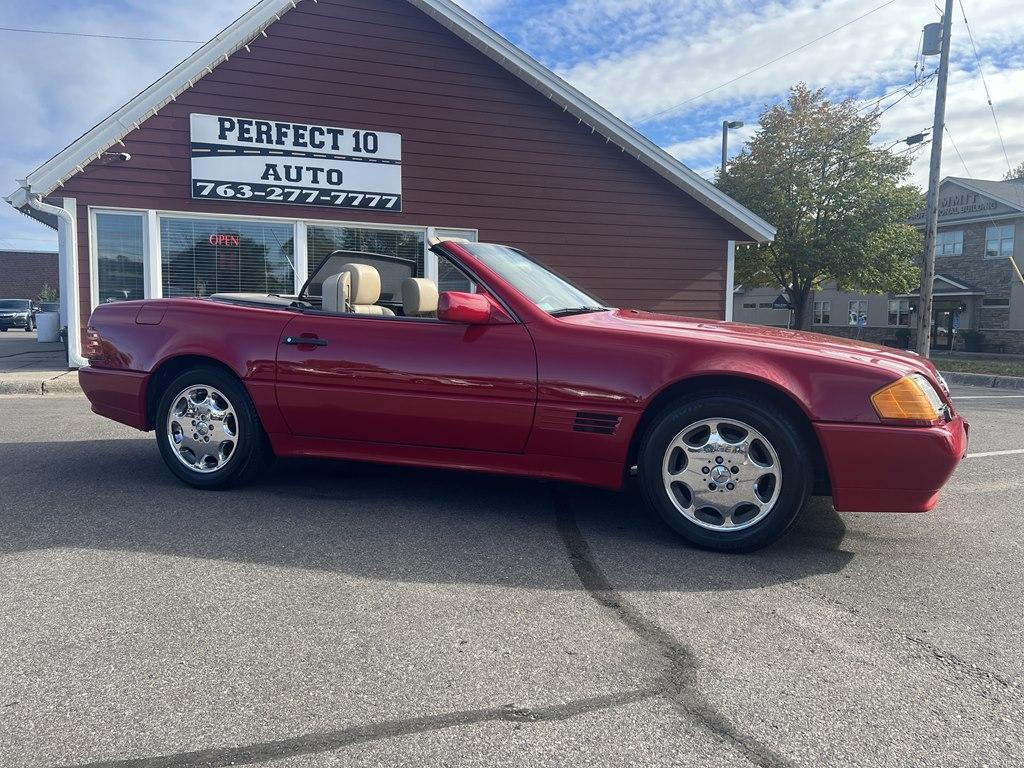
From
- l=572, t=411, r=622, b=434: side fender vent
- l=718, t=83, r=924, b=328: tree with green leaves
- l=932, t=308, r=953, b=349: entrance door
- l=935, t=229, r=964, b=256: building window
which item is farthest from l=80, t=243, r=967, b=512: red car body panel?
l=935, t=229, r=964, b=256: building window

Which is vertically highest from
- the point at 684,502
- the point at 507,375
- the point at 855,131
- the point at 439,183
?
the point at 855,131

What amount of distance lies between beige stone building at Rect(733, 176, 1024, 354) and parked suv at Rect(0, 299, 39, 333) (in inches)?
1429

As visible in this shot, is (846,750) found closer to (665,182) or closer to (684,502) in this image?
(684,502)

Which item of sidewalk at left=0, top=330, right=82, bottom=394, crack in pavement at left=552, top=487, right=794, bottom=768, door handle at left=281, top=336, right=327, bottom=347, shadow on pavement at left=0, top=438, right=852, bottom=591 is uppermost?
door handle at left=281, top=336, right=327, bottom=347

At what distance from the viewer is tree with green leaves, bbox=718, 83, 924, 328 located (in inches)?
1050

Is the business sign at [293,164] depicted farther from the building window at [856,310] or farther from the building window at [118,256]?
the building window at [856,310]

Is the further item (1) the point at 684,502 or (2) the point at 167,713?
(1) the point at 684,502

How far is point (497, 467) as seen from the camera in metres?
3.76

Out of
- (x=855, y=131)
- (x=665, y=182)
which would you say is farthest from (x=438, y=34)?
(x=855, y=131)

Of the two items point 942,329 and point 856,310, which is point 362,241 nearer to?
point 942,329

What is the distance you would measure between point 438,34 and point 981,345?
90.1 feet

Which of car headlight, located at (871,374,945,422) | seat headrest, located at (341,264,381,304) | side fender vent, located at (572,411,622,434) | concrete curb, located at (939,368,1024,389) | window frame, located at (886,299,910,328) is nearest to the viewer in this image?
car headlight, located at (871,374,945,422)

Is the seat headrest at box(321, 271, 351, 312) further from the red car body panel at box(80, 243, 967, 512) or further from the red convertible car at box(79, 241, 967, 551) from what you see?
the red car body panel at box(80, 243, 967, 512)

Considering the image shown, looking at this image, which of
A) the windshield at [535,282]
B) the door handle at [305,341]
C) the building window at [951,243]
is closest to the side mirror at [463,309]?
the windshield at [535,282]
